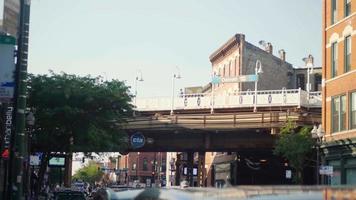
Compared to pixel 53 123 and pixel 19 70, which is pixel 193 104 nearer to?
pixel 53 123

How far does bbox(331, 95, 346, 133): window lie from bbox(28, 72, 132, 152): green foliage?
13.0m

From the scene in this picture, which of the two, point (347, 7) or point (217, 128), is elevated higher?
point (347, 7)

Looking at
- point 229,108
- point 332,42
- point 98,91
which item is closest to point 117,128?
point 98,91

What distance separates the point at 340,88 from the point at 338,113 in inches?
60.0

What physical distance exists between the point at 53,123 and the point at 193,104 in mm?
27437

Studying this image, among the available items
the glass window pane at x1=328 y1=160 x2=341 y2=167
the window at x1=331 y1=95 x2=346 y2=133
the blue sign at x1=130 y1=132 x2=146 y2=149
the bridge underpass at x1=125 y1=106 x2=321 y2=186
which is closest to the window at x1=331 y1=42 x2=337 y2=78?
the window at x1=331 y1=95 x2=346 y2=133

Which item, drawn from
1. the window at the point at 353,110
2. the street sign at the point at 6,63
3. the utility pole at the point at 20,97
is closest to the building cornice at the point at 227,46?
the window at the point at 353,110

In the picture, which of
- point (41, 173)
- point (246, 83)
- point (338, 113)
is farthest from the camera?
point (246, 83)

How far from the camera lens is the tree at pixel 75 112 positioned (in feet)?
118

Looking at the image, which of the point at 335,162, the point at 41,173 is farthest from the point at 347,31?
the point at 41,173

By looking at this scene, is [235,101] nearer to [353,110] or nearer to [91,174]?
[353,110]

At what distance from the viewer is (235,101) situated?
59188 mm

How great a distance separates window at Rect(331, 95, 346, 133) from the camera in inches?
1387

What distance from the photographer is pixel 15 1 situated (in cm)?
1464
